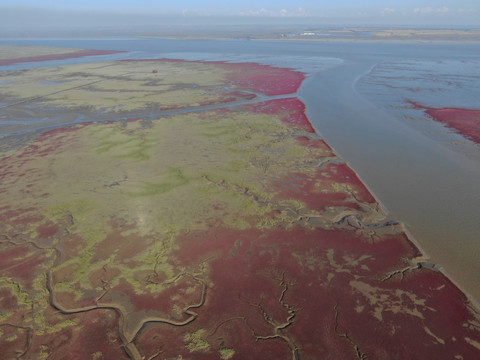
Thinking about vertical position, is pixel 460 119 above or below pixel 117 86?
below

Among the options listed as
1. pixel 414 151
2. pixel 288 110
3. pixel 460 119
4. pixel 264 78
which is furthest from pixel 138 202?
pixel 264 78

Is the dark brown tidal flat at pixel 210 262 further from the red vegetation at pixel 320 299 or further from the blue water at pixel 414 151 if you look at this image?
the blue water at pixel 414 151

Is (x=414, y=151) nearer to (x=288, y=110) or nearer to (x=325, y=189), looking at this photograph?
(x=325, y=189)

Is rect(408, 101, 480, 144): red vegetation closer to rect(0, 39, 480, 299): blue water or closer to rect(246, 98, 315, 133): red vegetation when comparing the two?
rect(0, 39, 480, 299): blue water

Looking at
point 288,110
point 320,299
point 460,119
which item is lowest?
point 320,299

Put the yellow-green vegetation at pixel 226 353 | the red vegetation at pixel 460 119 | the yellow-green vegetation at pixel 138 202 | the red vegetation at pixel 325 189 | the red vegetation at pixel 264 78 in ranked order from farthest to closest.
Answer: the red vegetation at pixel 264 78
the red vegetation at pixel 460 119
the red vegetation at pixel 325 189
the yellow-green vegetation at pixel 138 202
the yellow-green vegetation at pixel 226 353

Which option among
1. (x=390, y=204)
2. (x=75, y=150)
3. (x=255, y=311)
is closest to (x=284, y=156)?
(x=390, y=204)

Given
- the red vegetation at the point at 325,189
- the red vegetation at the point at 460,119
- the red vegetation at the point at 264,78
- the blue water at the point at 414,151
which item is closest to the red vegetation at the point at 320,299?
the blue water at the point at 414,151
